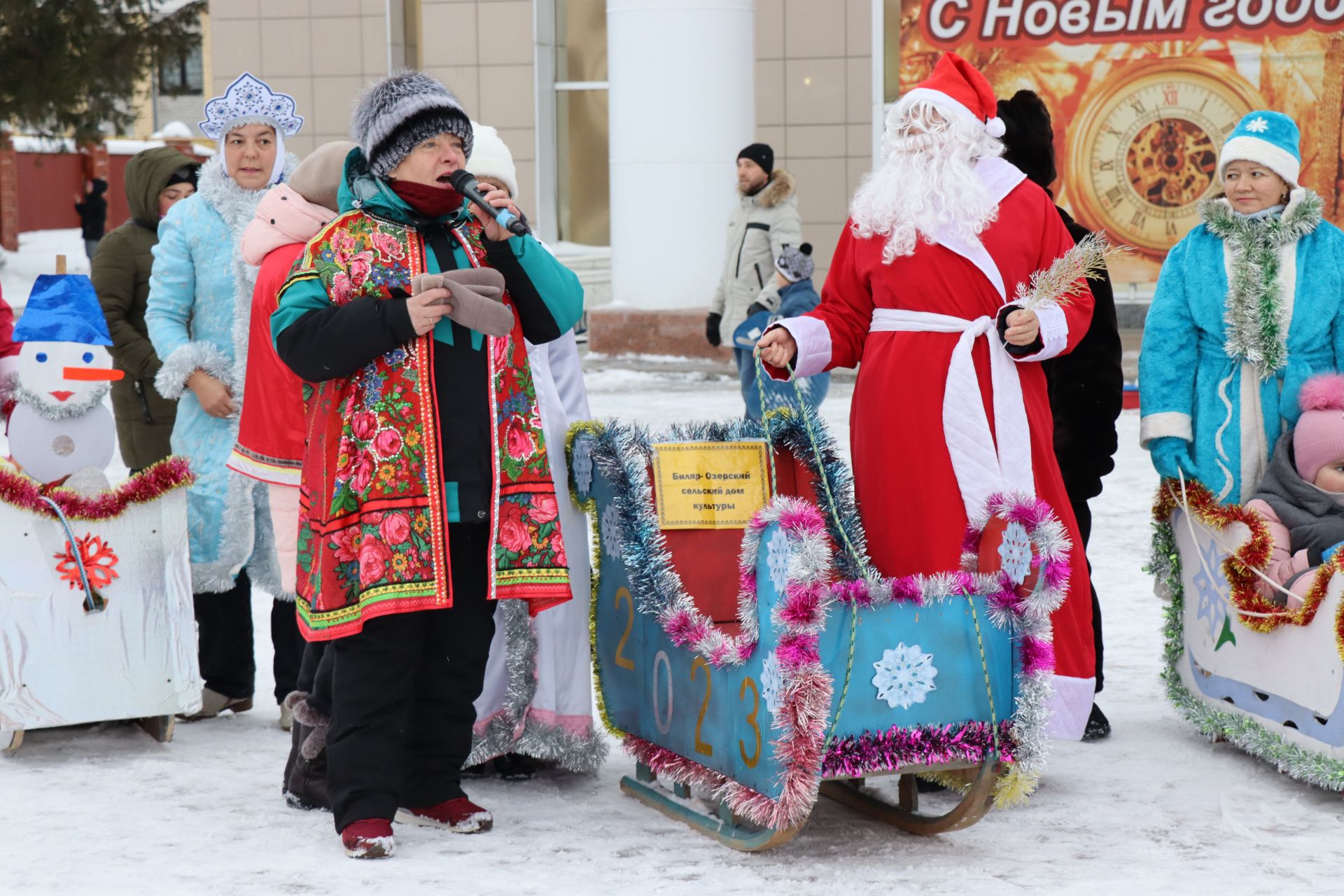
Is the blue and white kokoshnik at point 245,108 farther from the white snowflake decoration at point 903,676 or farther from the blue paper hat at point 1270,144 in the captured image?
the blue paper hat at point 1270,144

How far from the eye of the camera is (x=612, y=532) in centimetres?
399

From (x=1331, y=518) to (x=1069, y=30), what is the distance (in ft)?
28.0

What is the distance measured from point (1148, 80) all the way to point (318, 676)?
9.68m

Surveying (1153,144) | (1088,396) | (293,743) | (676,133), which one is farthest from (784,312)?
(1153,144)

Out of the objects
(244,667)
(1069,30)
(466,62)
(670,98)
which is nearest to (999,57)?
(1069,30)

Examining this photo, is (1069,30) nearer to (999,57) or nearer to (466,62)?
(999,57)

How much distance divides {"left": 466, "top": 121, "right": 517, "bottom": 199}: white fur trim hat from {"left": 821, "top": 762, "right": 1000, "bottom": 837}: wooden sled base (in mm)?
1681

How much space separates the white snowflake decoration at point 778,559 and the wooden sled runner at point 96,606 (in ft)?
6.41

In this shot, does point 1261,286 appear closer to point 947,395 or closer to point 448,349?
point 947,395

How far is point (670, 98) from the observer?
490 inches

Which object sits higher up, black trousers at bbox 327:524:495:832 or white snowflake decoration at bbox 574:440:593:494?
white snowflake decoration at bbox 574:440:593:494

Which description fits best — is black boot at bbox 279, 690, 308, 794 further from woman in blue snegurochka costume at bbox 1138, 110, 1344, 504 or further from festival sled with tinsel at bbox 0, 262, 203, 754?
woman in blue snegurochka costume at bbox 1138, 110, 1344, 504

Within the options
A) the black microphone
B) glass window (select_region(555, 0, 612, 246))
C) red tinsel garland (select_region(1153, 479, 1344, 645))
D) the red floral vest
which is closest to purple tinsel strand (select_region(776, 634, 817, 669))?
the red floral vest

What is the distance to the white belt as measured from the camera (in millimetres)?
3844
